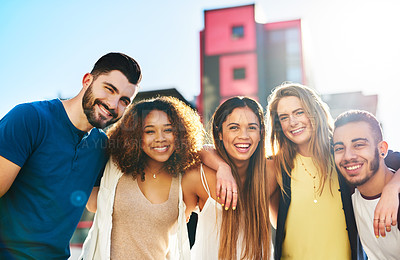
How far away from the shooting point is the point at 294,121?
337 centimetres

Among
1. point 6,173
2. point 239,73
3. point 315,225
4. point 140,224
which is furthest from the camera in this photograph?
point 239,73

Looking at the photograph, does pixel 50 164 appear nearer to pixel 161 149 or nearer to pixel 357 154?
pixel 161 149

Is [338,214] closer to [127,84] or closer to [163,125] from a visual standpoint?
[163,125]

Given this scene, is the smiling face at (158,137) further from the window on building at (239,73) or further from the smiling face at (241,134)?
the window on building at (239,73)

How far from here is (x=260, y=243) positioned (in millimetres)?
3166

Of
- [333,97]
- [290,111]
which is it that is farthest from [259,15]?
[290,111]

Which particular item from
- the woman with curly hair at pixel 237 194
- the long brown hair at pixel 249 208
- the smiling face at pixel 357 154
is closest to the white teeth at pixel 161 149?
the woman with curly hair at pixel 237 194

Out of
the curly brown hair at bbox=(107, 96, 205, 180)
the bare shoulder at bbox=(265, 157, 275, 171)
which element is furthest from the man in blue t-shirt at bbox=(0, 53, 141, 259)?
the bare shoulder at bbox=(265, 157, 275, 171)

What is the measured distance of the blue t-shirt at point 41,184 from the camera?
2633mm

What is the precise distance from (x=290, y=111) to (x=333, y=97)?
67.8ft

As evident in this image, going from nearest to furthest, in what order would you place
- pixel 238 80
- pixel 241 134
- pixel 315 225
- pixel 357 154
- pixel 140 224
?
1. pixel 140 224
2. pixel 357 154
3. pixel 315 225
4. pixel 241 134
5. pixel 238 80

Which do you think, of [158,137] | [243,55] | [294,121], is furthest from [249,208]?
[243,55]

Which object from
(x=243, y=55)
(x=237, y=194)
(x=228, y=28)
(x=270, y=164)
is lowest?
(x=237, y=194)

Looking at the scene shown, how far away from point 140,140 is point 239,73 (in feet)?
45.6
